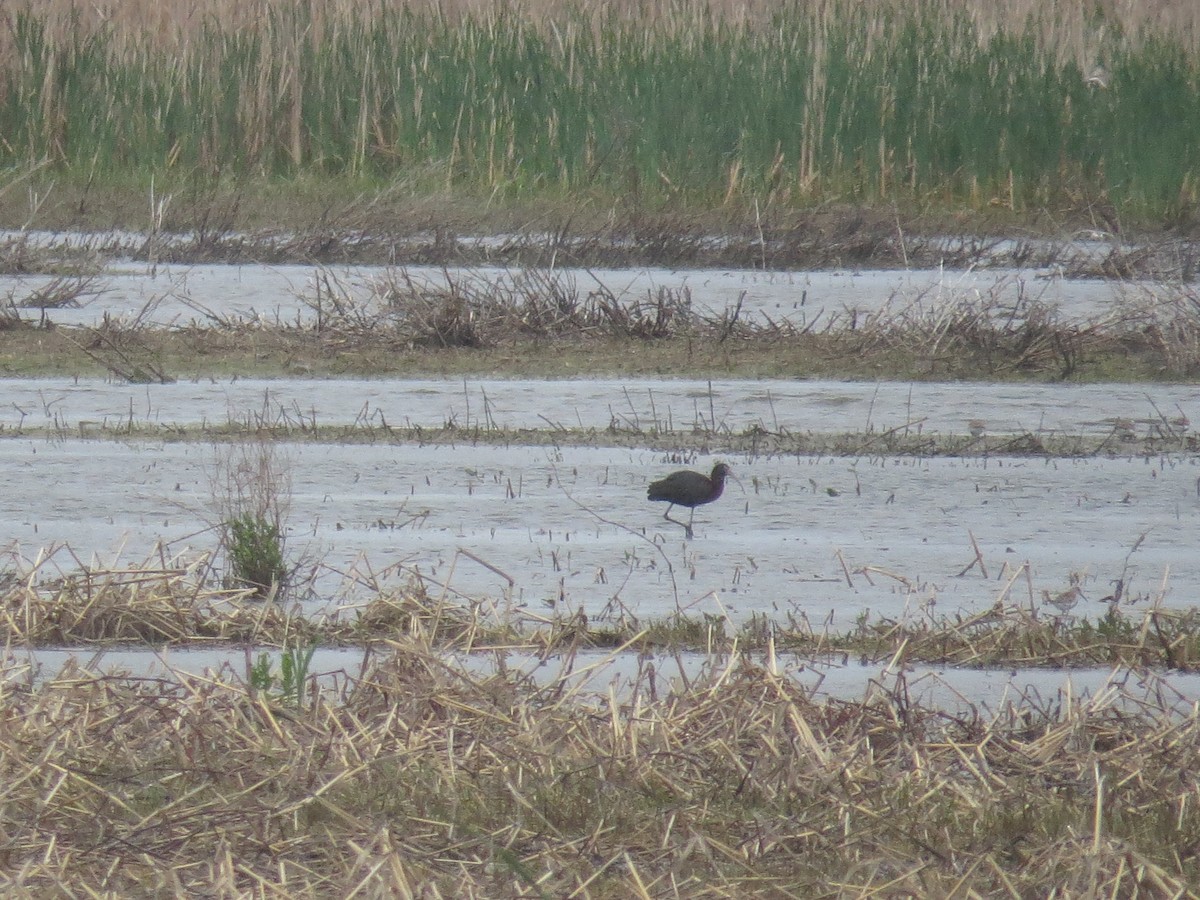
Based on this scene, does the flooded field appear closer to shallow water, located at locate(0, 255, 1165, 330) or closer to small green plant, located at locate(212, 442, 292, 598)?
small green plant, located at locate(212, 442, 292, 598)

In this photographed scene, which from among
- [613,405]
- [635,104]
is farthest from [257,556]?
[635,104]

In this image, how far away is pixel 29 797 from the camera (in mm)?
4117

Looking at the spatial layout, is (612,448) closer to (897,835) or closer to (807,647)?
(807,647)

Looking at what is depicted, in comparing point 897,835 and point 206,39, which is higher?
point 206,39

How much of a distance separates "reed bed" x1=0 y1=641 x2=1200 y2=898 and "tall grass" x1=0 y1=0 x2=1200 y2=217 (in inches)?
480

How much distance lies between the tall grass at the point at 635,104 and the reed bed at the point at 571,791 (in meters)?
12.2

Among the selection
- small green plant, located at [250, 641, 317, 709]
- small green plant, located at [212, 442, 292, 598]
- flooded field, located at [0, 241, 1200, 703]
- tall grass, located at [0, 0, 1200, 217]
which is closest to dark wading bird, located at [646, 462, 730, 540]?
flooded field, located at [0, 241, 1200, 703]

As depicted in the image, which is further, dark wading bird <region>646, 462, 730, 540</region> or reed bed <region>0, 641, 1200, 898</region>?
dark wading bird <region>646, 462, 730, 540</region>

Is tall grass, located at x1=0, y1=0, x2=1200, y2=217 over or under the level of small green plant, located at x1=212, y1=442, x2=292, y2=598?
over

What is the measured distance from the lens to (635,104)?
17.4 metres

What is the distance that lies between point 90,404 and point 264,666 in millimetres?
5795

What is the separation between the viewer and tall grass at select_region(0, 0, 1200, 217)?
1698 cm

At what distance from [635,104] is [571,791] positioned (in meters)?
13.7

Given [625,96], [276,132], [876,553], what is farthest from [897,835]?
[276,132]
